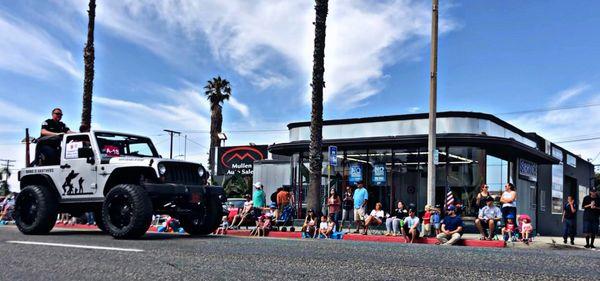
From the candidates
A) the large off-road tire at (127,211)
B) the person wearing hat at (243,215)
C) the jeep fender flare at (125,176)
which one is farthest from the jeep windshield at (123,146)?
the person wearing hat at (243,215)

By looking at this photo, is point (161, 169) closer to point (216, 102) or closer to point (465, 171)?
point (465, 171)

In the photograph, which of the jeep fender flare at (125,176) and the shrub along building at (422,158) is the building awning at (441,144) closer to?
the shrub along building at (422,158)

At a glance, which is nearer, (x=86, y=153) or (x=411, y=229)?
(x=86, y=153)

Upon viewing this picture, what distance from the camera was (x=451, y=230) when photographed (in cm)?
1408

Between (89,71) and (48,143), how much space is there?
48.4 feet

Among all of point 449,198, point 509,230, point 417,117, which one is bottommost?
point 509,230

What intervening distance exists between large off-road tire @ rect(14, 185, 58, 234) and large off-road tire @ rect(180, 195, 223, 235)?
7.42 feet

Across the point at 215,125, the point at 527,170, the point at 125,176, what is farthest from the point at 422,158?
the point at 215,125

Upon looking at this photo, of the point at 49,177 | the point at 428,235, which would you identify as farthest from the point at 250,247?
the point at 428,235

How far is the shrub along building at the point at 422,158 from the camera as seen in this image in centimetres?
2173

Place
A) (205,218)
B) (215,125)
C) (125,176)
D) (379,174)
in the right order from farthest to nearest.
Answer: (215,125)
(379,174)
(205,218)
(125,176)

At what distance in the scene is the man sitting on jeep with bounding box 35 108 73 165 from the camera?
10.8m

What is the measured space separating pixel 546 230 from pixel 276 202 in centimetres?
1455

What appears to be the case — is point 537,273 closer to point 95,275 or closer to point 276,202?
point 95,275
